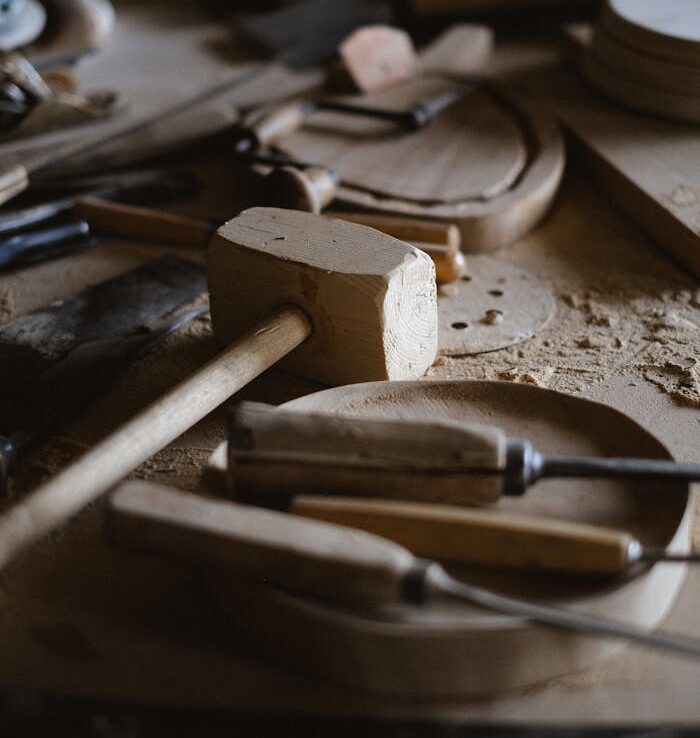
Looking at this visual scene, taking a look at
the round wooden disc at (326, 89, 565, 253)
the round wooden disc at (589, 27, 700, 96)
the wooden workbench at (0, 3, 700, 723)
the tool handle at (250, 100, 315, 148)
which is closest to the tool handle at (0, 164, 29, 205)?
the wooden workbench at (0, 3, 700, 723)

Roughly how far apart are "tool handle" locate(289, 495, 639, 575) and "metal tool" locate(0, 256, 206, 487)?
412 mm

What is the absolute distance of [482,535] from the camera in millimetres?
748

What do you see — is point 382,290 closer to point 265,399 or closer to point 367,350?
point 367,350

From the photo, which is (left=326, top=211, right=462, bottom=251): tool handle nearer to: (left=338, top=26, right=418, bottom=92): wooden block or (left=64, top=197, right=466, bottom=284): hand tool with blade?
(left=64, top=197, right=466, bottom=284): hand tool with blade

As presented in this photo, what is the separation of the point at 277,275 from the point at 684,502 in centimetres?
52

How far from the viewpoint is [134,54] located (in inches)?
87.4

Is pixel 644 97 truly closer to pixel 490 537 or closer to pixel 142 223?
pixel 142 223

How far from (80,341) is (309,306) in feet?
1.10

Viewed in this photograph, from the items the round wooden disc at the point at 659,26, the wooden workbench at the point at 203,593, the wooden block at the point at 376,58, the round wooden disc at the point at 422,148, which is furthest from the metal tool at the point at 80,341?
the round wooden disc at the point at 659,26

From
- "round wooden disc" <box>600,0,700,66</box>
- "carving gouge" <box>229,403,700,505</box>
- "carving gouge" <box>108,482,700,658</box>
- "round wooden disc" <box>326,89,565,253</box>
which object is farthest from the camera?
"round wooden disc" <box>600,0,700,66</box>

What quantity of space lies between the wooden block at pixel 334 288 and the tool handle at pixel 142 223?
0.32m

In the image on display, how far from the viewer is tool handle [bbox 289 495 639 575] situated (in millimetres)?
730

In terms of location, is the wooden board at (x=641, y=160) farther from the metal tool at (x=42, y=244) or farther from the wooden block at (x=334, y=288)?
the metal tool at (x=42, y=244)

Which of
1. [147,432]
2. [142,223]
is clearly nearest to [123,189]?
[142,223]
